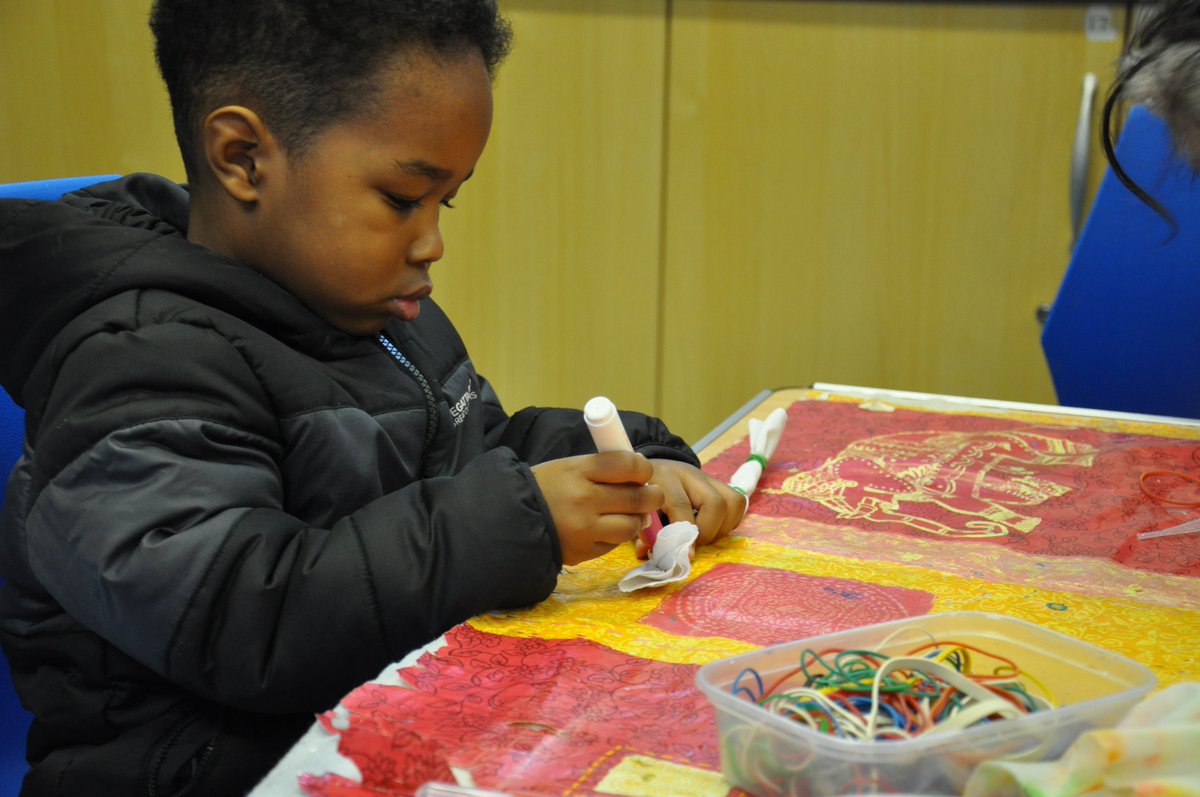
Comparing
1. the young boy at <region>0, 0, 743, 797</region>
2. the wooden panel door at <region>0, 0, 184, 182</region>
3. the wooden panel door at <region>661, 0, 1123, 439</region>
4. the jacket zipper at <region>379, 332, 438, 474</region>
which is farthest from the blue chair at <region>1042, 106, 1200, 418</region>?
the wooden panel door at <region>0, 0, 184, 182</region>

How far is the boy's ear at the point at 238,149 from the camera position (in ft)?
2.79

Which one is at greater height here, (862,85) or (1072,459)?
(862,85)

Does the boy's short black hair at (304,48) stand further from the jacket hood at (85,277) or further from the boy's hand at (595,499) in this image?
the boy's hand at (595,499)

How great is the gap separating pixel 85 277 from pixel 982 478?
2.42 ft

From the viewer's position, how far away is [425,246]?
2.92ft

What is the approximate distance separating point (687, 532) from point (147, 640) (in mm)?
347

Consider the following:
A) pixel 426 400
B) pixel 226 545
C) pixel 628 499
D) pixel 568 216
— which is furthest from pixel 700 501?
pixel 568 216

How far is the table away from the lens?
56 centimetres

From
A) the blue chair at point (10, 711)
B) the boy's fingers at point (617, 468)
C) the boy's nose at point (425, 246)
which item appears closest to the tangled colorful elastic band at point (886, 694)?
the boy's fingers at point (617, 468)

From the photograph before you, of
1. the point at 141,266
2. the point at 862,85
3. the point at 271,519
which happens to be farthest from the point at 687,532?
the point at 862,85

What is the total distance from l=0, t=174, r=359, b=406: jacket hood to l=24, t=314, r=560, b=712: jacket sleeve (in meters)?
0.06

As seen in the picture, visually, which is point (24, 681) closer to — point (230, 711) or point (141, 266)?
point (230, 711)

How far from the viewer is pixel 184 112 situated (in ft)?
2.96

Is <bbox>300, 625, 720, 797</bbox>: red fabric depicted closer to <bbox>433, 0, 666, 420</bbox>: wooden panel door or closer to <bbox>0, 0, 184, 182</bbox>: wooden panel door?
<bbox>433, 0, 666, 420</bbox>: wooden panel door
